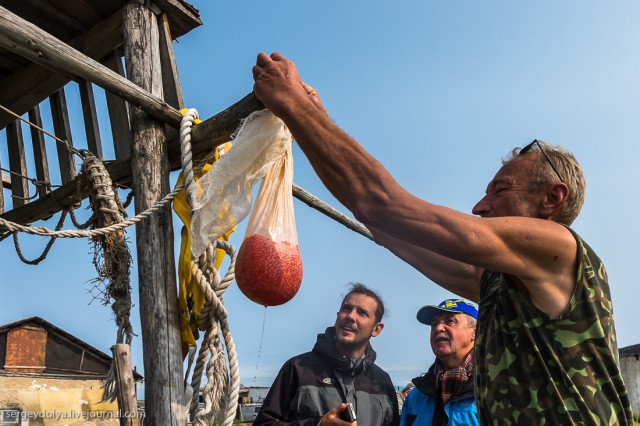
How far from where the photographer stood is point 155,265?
322 centimetres

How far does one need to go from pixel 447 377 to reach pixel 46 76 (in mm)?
3635

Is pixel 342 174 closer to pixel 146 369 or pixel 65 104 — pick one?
pixel 146 369

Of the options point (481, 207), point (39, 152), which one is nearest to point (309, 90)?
point (481, 207)

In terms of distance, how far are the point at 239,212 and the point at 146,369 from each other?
1.04 meters

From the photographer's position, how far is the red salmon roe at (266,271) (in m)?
2.35

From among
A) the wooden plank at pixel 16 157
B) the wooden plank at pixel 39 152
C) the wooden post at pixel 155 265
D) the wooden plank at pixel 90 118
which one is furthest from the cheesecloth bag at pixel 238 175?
the wooden plank at pixel 16 157

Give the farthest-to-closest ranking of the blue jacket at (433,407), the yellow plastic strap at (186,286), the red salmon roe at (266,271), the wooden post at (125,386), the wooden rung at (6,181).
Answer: the wooden rung at (6,181) → the blue jacket at (433,407) → the yellow plastic strap at (186,286) → the wooden post at (125,386) → the red salmon roe at (266,271)

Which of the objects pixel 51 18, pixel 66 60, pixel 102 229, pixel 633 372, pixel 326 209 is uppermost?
pixel 51 18

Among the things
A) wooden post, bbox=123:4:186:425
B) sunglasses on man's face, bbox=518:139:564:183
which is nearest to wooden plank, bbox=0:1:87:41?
wooden post, bbox=123:4:186:425

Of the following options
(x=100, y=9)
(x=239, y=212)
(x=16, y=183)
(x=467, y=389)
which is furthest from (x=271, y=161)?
(x=16, y=183)

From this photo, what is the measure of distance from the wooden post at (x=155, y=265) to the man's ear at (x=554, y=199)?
1981mm

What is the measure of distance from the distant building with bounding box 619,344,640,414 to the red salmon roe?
28074 millimetres

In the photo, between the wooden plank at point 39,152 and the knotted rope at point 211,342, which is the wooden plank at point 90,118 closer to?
the wooden plank at point 39,152

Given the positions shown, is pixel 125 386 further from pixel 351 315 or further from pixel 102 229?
pixel 351 315
